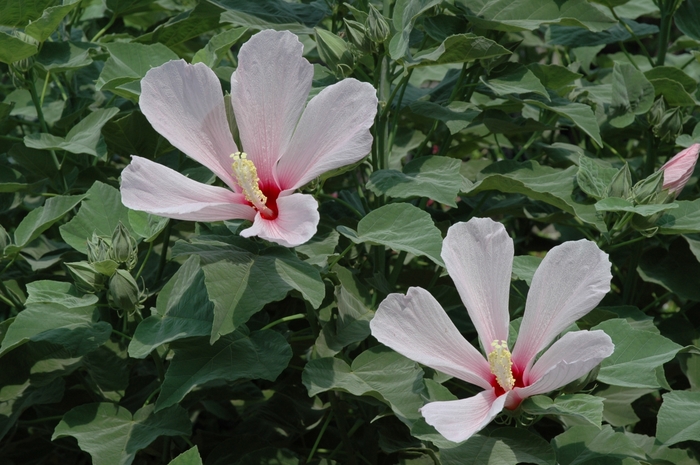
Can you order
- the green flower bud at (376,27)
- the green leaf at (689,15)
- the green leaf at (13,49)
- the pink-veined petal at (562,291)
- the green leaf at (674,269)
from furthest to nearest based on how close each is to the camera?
1. the green leaf at (689,15)
2. the green leaf at (674,269)
3. the green leaf at (13,49)
4. the green flower bud at (376,27)
5. the pink-veined petal at (562,291)

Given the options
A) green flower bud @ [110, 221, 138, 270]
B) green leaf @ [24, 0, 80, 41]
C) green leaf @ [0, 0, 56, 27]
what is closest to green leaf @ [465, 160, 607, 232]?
green flower bud @ [110, 221, 138, 270]

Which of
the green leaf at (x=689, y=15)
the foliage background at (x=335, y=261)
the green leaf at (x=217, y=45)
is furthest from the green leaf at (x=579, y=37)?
the green leaf at (x=217, y=45)

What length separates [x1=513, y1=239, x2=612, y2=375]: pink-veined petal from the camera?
120 centimetres

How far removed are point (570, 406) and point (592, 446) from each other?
0.68 feet

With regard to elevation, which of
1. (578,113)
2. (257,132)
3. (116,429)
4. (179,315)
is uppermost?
(257,132)

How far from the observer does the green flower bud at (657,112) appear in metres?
1.88

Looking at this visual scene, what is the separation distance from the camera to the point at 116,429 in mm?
1508

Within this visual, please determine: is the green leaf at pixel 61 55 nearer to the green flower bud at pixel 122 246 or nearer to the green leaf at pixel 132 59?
the green leaf at pixel 132 59

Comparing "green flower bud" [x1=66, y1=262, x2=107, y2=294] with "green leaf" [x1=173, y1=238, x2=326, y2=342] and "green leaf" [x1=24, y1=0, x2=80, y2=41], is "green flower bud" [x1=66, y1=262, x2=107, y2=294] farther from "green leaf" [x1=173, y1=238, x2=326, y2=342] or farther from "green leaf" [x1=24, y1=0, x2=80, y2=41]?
"green leaf" [x1=24, y1=0, x2=80, y2=41]

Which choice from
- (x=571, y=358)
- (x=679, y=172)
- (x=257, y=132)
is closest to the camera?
(x=571, y=358)

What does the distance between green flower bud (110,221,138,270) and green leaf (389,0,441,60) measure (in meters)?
0.60

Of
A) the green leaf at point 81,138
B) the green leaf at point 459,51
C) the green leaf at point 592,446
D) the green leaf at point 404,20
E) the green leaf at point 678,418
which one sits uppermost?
the green leaf at point 404,20

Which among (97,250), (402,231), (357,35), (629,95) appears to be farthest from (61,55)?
(629,95)

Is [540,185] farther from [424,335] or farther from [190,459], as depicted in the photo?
[190,459]
